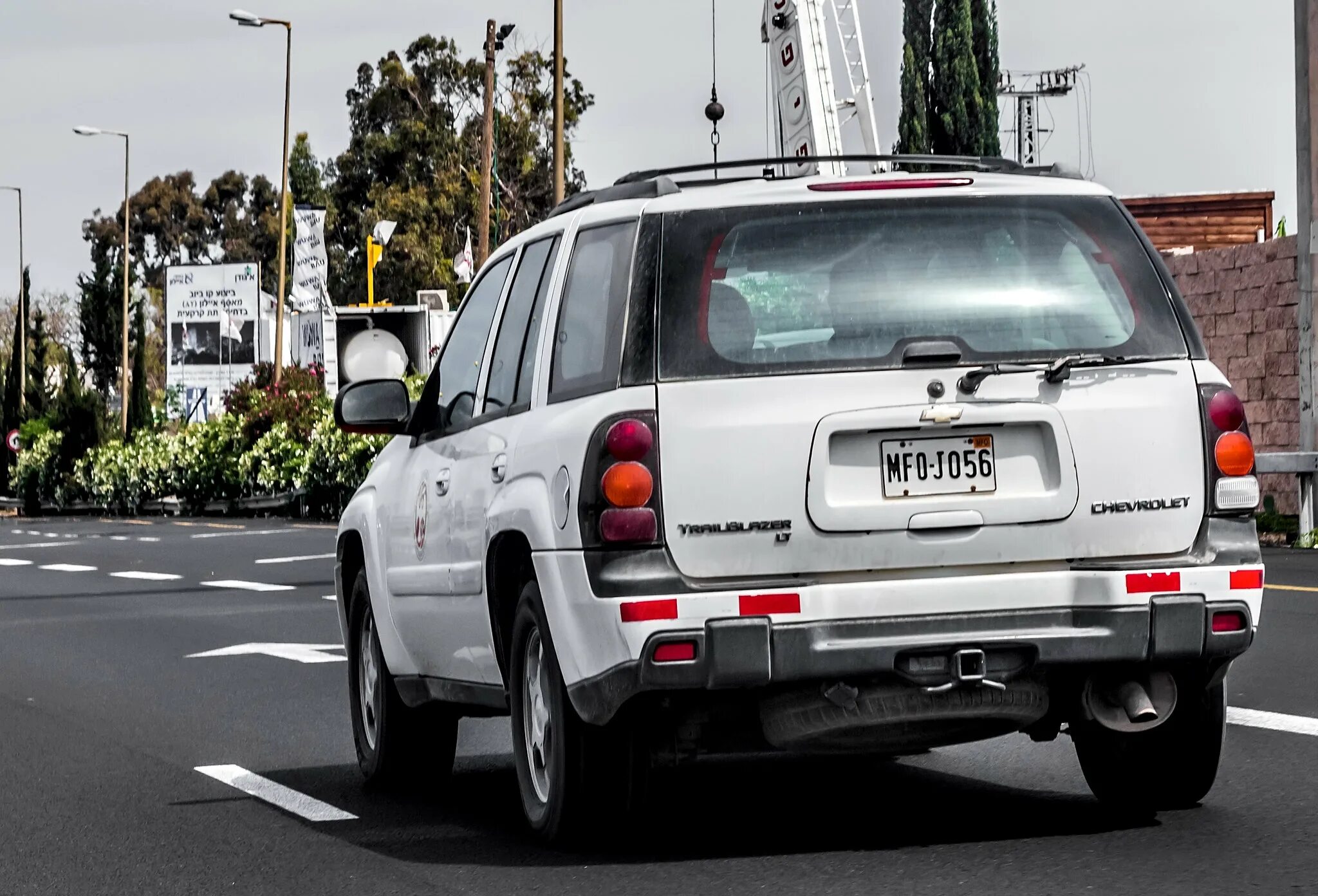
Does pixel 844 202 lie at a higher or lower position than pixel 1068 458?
higher

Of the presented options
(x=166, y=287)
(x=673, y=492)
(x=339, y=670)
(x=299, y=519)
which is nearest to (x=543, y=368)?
Result: (x=673, y=492)

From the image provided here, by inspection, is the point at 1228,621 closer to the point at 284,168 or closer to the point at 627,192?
the point at 627,192

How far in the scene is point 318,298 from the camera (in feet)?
230

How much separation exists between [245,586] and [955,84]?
3804cm

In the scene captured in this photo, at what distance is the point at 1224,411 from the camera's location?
6473mm

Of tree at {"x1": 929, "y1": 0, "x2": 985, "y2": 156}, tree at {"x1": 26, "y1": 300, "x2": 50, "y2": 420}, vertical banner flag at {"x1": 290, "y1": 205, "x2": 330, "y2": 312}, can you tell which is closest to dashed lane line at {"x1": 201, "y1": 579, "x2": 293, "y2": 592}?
tree at {"x1": 929, "y1": 0, "x2": 985, "y2": 156}

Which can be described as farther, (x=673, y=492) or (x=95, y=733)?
(x=95, y=733)

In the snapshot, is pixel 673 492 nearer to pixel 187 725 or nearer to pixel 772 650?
pixel 772 650

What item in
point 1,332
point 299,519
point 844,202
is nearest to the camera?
point 844,202

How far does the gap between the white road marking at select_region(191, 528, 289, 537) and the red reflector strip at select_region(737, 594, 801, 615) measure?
29.6 m

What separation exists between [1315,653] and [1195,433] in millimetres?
5535

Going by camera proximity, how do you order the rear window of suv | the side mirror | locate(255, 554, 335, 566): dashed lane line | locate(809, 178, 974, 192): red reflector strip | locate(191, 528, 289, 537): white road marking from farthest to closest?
1. locate(191, 528, 289, 537): white road marking
2. locate(255, 554, 335, 566): dashed lane line
3. the side mirror
4. locate(809, 178, 974, 192): red reflector strip
5. the rear window of suv

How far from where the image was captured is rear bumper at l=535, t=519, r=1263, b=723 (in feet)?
20.0

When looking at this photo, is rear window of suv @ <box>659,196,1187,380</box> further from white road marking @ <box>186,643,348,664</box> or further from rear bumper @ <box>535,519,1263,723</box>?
white road marking @ <box>186,643,348,664</box>
